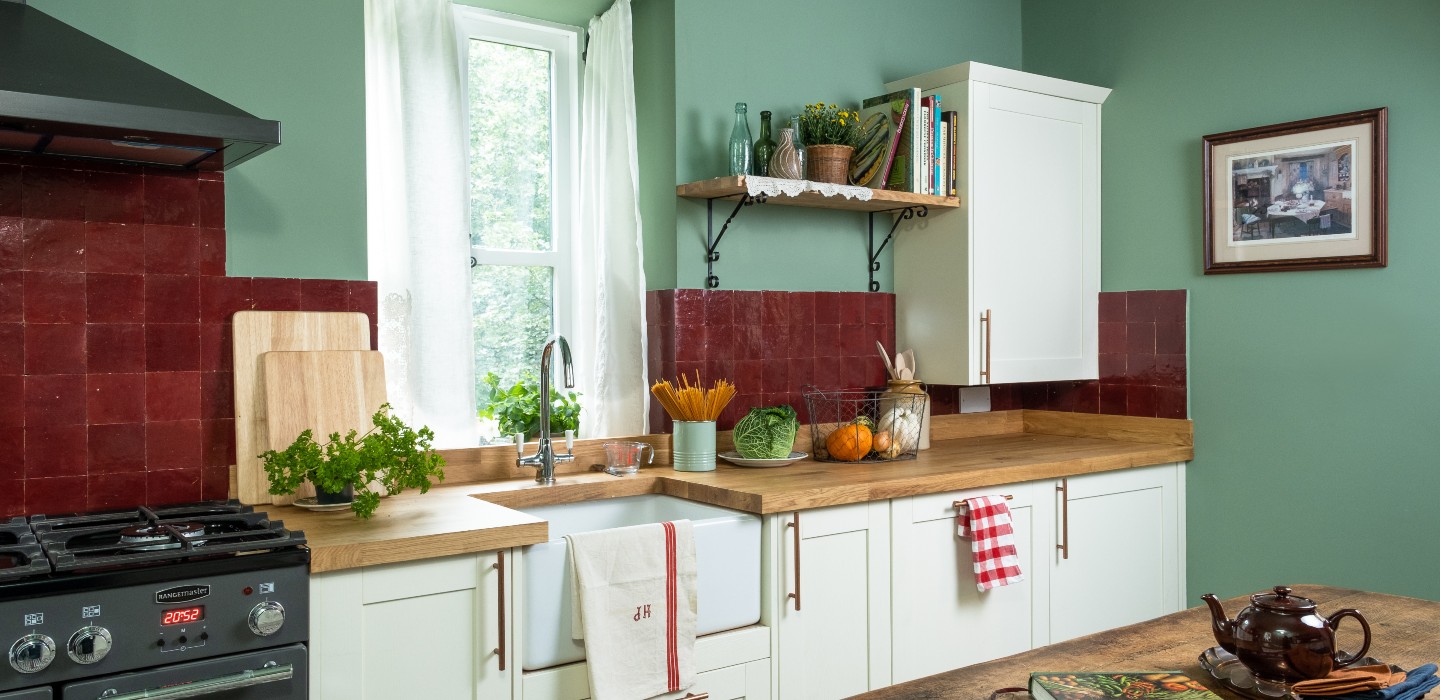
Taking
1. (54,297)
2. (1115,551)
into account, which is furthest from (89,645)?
(1115,551)

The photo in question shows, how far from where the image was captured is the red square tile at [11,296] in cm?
221

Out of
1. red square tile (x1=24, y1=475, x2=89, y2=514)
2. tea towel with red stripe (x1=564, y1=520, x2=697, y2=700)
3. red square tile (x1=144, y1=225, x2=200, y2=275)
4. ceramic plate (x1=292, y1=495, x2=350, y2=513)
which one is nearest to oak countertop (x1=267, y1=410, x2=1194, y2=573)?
ceramic plate (x1=292, y1=495, x2=350, y2=513)

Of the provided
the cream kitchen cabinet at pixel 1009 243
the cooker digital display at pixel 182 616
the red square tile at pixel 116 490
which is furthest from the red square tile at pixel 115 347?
the cream kitchen cabinet at pixel 1009 243

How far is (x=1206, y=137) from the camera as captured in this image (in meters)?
3.48

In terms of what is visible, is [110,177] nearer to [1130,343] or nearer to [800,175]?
[800,175]

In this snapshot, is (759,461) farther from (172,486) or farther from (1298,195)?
(1298,195)

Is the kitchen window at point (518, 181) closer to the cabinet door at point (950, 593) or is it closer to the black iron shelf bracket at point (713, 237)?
the black iron shelf bracket at point (713, 237)

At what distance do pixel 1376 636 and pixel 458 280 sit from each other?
7.50 feet

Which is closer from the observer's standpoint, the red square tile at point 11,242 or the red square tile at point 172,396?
the red square tile at point 11,242

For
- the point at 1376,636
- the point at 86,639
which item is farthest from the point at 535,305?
the point at 1376,636

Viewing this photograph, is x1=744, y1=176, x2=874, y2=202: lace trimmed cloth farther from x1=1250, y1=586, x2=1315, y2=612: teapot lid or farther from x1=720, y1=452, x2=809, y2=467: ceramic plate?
x1=1250, y1=586, x2=1315, y2=612: teapot lid

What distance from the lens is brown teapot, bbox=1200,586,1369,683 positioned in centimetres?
131

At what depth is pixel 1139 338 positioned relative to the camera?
3707mm

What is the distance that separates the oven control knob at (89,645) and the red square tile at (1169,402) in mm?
3177
